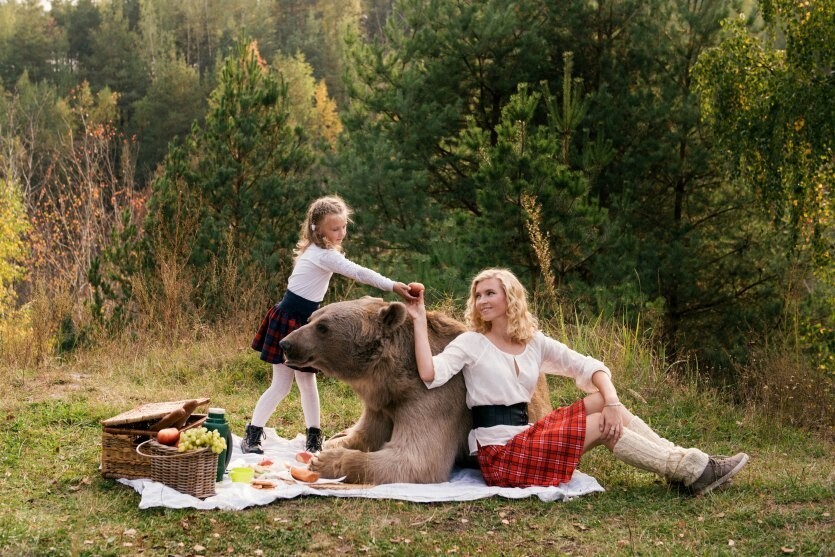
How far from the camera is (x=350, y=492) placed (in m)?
4.49

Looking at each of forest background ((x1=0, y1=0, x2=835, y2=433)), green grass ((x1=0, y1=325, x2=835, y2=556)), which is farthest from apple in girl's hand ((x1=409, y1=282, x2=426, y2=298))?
forest background ((x1=0, y1=0, x2=835, y2=433))

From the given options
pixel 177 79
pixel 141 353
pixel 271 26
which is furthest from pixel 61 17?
pixel 141 353

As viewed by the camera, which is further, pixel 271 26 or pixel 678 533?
pixel 271 26

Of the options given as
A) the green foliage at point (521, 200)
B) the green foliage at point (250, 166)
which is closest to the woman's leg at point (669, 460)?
the green foliage at point (521, 200)

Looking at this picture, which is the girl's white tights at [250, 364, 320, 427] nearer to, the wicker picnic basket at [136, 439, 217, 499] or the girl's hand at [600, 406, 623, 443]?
the wicker picnic basket at [136, 439, 217, 499]

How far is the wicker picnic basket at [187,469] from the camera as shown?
438 centimetres

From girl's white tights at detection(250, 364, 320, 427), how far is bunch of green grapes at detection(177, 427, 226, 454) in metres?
0.95

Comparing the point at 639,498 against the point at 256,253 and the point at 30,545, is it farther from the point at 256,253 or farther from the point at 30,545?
the point at 256,253

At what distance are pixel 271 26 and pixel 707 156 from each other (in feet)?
135

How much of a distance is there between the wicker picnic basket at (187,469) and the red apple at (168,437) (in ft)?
0.13

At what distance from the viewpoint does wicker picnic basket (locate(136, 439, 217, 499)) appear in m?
4.38

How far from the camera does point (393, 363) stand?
191 inches

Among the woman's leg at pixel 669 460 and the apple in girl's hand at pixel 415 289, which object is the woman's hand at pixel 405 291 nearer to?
the apple in girl's hand at pixel 415 289

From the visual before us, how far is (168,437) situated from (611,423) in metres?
2.26
